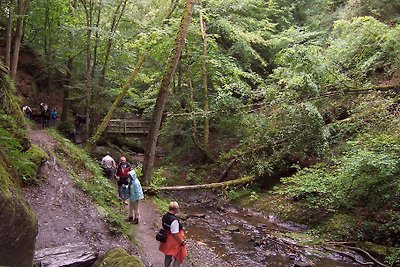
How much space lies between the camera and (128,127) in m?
27.0

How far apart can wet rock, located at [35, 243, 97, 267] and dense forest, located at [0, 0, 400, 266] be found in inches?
88.4

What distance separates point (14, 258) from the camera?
437 centimetres

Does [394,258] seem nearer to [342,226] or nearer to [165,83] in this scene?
[342,226]

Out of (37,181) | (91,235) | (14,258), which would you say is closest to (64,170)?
(37,181)

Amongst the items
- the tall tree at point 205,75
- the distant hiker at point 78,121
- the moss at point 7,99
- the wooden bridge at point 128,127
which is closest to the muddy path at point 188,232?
the moss at point 7,99

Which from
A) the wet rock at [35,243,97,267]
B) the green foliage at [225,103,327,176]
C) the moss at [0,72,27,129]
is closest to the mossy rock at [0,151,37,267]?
the wet rock at [35,243,97,267]

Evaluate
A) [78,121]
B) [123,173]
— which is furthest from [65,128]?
[123,173]

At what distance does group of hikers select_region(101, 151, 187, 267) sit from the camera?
683cm

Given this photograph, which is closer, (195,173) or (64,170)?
(64,170)

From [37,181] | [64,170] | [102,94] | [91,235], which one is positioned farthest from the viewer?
[102,94]

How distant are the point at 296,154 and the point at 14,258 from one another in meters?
13.9

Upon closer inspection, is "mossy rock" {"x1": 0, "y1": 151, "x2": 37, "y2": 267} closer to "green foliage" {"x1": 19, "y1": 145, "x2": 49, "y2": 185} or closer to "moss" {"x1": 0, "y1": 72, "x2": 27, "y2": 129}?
"green foliage" {"x1": 19, "y1": 145, "x2": 49, "y2": 185}

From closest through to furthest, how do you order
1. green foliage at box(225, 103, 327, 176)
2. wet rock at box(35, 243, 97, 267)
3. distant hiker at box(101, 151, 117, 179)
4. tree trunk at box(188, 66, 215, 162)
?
wet rock at box(35, 243, 97, 267), distant hiker at box(101, 151, 117, 179), green foliage at box(225, 103, 327, 176), tree trunk at box(188, 66, 215, 162)

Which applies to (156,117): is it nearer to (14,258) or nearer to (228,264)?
(228,264)
